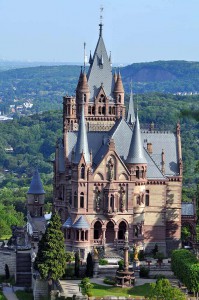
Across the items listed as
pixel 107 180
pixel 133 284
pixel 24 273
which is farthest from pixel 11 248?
pixel 133 284

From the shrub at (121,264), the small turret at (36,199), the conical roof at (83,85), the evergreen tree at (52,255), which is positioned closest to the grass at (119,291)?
the shrub at (121,264)

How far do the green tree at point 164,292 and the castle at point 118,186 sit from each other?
17314 mm

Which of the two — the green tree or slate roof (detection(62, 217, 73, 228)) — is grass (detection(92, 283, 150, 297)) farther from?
slate roof (detection(62, 217, 73, 228))

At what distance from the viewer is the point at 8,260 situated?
347 feet

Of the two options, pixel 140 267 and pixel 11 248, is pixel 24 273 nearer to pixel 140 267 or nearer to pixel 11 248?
pixel 11 248

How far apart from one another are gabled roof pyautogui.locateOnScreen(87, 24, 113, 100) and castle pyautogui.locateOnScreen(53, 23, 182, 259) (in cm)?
330

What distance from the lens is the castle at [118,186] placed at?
102 metres

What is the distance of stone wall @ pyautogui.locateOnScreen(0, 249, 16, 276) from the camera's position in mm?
105375

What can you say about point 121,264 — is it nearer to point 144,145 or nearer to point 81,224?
point 81,224

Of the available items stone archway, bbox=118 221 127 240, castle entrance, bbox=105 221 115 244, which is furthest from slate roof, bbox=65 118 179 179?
castle entrance, bbox=105 221 115 244

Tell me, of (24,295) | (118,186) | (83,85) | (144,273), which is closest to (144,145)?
(118,186)

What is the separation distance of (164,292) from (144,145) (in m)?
26.1

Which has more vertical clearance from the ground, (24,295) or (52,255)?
(52,255)

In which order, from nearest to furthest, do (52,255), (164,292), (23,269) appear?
(164,292), (52,255), (23,269)
